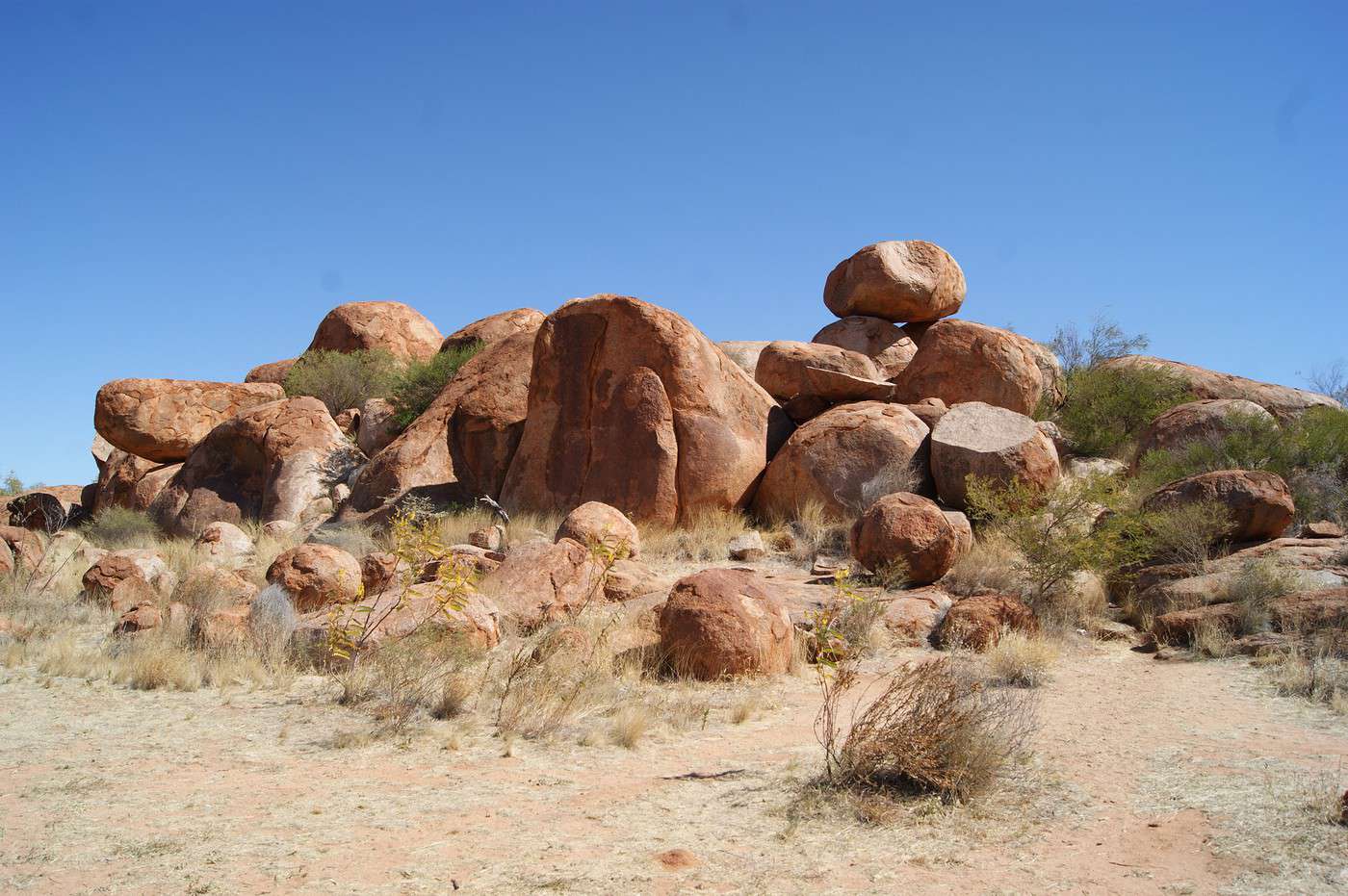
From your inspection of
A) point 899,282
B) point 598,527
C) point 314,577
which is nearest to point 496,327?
point 899,282

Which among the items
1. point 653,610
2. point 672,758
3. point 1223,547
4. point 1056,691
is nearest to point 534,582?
point 653,610

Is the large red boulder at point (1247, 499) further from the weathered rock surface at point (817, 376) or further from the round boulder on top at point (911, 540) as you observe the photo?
the weathered rock surface at point (817, 376)

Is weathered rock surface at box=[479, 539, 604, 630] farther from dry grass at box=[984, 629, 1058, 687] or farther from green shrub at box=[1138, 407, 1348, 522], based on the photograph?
green shrub at box=[1138, 407, 1348, 522]

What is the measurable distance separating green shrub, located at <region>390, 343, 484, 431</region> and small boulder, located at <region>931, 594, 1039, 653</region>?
11041 millimetres

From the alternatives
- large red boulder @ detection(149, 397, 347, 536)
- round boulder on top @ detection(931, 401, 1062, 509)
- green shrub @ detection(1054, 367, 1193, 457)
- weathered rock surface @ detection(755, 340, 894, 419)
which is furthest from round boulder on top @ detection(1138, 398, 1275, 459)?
A: large red boulder @ detection(149, 397, 347, 536)

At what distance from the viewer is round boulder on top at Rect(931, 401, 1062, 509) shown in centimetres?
1293

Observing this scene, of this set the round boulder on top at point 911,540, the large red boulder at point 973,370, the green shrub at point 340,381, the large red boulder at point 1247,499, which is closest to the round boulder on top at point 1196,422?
the large red boulder at point 973,370

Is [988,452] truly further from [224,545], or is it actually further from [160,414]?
[160,414]

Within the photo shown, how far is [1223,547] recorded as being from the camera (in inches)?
438

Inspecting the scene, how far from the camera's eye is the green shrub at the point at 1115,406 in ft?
57.4

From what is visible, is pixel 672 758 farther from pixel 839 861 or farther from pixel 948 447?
pixel 948 447

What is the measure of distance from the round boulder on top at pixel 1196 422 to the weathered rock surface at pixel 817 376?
386 cm

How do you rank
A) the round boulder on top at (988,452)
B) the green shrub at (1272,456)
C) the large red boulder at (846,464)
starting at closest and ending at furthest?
the round boulder on top at (988,452), the green shrub at (1272,456), the large red boulder at (846,464)

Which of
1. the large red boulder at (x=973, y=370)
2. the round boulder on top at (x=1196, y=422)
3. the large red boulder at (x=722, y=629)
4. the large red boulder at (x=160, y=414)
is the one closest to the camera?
the large red boulder at (x=722, y=629)
